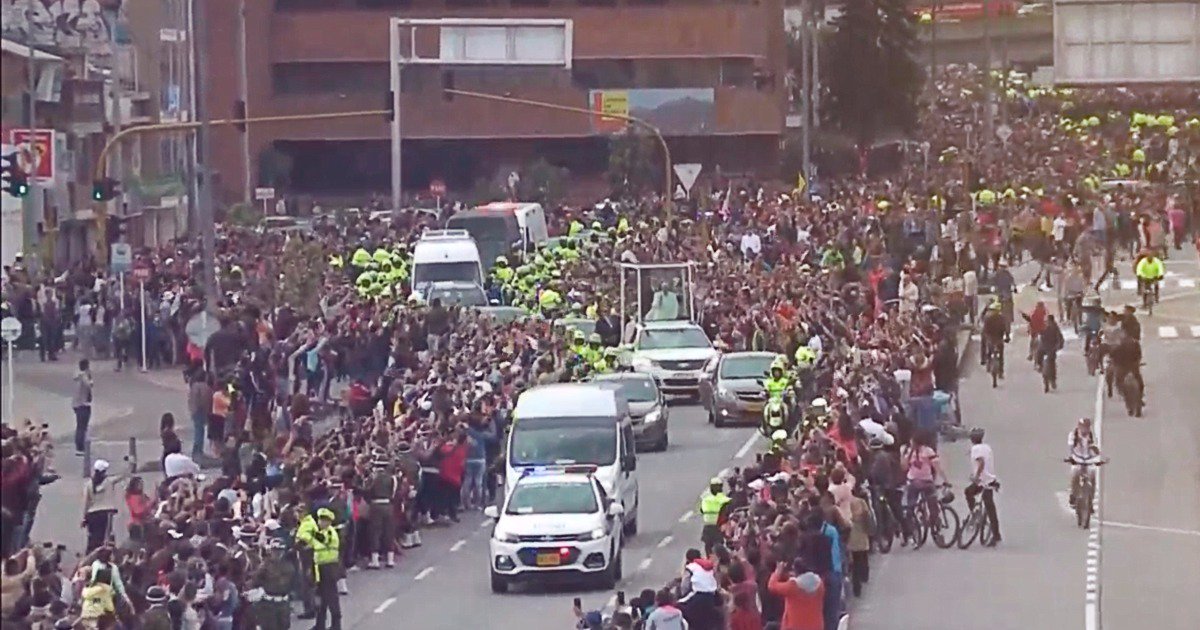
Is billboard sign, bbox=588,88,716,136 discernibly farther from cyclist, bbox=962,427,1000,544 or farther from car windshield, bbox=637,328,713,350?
cyclist, bbox=962,427,1000,544

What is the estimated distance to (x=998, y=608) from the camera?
88.4 feet

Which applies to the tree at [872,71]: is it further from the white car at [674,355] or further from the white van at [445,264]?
the white car at [674,355]

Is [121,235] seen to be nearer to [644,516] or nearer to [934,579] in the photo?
[644,516]

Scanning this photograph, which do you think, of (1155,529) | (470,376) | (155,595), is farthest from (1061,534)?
(155,595)

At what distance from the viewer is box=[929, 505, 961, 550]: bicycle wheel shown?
101 feet

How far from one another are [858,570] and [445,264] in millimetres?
27698

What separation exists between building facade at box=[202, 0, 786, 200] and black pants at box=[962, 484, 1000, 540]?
66.3m

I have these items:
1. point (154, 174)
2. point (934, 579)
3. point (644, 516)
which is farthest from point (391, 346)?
point (154, 174)

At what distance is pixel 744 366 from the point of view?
4403 cm

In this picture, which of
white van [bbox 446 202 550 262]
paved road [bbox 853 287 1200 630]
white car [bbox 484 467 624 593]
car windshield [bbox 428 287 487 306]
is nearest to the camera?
paved road [bbox 853 287 1200 630]

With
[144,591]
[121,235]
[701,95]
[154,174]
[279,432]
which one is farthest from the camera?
[701,95]

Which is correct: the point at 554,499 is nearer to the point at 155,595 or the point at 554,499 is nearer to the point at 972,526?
the point at 972,526

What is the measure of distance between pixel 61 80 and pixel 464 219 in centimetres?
923

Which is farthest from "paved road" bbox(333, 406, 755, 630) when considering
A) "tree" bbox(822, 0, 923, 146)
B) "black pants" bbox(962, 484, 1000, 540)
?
"tree" bbox(822, 0, 923, 146)
